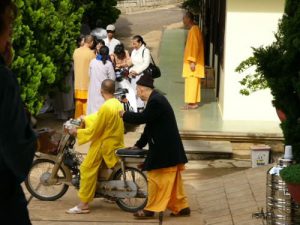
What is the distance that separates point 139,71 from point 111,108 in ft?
17.6

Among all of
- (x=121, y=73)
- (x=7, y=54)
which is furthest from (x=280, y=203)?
(x=121, y=73)

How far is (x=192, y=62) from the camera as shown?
47.0 ft

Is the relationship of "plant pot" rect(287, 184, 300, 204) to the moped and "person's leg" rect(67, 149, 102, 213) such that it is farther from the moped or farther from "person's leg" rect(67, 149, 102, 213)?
"person's leg" rect(67, 149, 102, 213)

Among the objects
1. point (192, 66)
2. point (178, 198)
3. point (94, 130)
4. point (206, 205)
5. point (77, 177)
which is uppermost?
point (192, 66)

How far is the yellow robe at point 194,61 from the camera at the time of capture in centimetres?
1416

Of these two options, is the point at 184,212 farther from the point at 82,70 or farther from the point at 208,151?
the point at 82,70

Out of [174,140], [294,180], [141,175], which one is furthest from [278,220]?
[141,175]

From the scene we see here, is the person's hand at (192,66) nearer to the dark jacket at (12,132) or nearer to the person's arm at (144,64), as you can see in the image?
the person's arm at (144,64)

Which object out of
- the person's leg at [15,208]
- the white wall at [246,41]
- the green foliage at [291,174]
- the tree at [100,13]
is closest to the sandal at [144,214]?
the green foliage at [291,174]

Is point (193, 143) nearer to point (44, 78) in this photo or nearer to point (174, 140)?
point (44, 78)

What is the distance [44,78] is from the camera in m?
13.4

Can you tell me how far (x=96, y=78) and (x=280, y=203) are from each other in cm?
651

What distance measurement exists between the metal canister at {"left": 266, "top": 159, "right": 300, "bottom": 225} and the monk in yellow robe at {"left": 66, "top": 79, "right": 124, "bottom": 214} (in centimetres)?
241

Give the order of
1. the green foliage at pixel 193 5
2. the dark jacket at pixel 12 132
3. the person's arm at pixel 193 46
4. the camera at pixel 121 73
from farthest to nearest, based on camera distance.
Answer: the green foliage at pixel 193 5
the person's arm at pixel 193 46
the camera at pixel 121 73
the dark jacket at pixel 12 132
